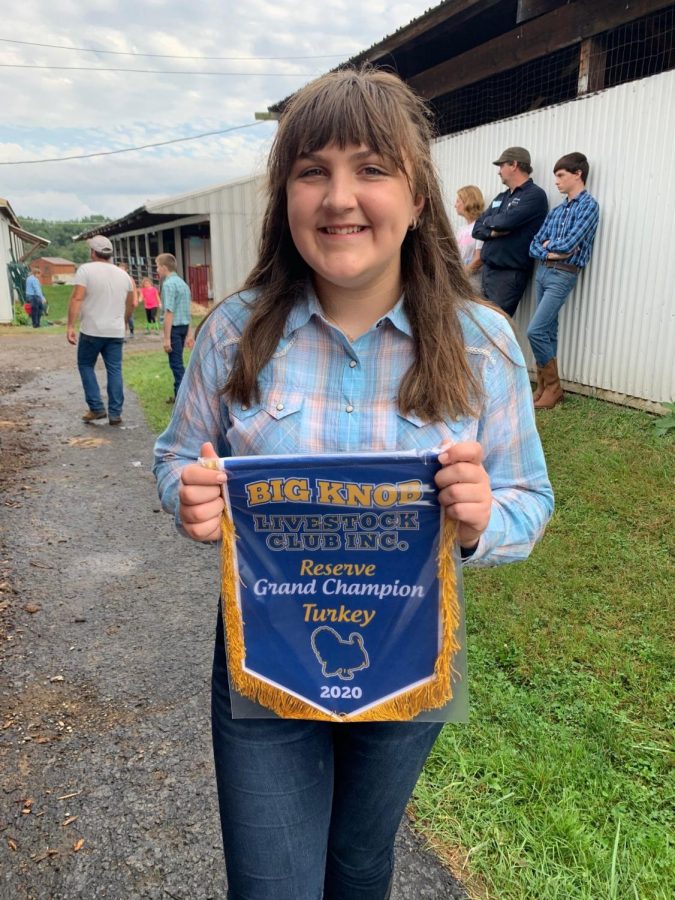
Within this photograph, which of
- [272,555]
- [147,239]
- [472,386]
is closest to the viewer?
[272,555]

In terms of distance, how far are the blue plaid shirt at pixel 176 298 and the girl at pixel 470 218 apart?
3.34 meters

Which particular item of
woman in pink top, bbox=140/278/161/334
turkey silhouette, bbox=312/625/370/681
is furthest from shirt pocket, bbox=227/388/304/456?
woman in pink top, bbox=140/278/161/334

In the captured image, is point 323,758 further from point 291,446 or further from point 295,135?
point 295,135

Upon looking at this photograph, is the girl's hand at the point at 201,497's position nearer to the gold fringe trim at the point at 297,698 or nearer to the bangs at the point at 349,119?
the gold fringe trim at the point at 297,698

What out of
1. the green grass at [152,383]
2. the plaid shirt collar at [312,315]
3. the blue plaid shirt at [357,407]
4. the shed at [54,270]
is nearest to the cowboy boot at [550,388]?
the green grass at [152,383]

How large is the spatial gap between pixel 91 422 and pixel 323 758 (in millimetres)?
7386

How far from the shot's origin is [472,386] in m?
1.47

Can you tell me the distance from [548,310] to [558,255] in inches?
18.9

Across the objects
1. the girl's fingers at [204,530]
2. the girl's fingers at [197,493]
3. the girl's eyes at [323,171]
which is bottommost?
the girl's fingers at [204,530]

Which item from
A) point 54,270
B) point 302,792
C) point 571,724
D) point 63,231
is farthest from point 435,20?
point 63,231

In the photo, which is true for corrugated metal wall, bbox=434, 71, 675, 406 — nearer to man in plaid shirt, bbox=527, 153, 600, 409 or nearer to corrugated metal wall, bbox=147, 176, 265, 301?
man in plaid shirt, bbox=527, 153, 600, 409

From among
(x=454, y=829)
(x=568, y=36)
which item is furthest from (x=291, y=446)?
(x=568, y=36)

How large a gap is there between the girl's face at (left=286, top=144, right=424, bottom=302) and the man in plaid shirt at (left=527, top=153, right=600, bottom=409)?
506 cm

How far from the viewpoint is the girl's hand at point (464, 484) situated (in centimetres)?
122
